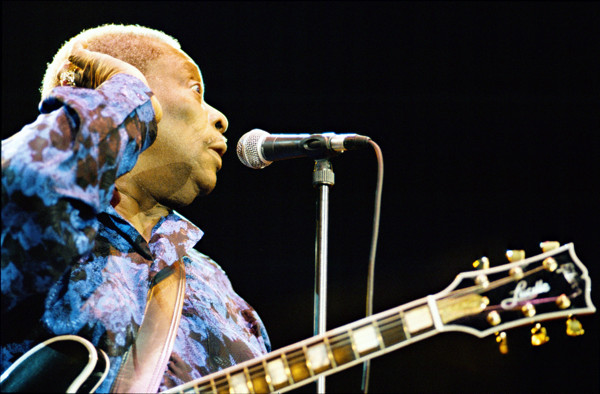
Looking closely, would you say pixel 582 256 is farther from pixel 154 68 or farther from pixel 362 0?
pixel 154 68

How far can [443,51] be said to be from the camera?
3211 millimetres

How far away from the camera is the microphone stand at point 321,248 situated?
1514 mm

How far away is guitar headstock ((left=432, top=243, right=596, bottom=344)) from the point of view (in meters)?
1.38

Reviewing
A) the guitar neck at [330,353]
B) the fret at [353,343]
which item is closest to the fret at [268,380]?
the guitar neck at [330,353]

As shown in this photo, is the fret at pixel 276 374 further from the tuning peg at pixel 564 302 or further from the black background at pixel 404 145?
the black background at pixel 404 145

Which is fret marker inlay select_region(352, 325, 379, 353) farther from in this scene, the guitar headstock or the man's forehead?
the man's forehead

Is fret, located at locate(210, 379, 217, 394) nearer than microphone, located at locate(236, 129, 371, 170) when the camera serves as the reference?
Yes

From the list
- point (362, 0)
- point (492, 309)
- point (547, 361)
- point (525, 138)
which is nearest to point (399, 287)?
point (547, 361)

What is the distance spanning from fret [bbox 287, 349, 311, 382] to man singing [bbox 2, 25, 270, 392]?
1.11ft

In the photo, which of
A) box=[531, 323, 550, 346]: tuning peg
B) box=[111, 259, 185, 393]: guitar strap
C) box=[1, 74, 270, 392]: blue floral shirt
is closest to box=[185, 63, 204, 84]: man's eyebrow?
box=[1, 74, 270, 392]: blue floral shirt

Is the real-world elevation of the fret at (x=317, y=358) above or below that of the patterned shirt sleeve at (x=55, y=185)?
below

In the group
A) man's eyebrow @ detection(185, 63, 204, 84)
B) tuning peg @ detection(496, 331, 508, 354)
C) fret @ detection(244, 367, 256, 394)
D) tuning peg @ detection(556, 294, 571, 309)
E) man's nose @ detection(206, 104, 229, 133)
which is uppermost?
man's eyebrow @ detection(185, 63, 204, 84)

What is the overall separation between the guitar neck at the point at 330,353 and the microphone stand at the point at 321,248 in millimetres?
61

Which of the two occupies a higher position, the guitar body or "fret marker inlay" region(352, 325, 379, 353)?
"fret marker inlay" region(352, 325, 379, 353)
